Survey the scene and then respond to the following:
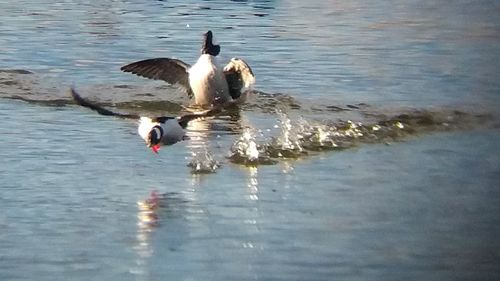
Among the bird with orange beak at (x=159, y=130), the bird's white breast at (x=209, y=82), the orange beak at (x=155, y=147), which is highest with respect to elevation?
the bird with orange beak at (x=159, y=130)

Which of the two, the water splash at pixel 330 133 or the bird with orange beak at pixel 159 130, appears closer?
the bird with orange beak at pixel 159 130

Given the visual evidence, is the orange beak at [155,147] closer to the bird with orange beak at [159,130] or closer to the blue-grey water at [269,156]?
the bird with orange beak at [159,130]

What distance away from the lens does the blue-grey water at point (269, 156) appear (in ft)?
26.8

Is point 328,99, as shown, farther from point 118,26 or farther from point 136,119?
point 118,26

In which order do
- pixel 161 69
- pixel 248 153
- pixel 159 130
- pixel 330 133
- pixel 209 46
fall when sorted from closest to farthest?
pixel 159 130, pixel 248 153, pixel 330 133, pixel 209 46, pixel 161 69

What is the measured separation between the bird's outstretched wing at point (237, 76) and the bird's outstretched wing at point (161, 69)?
0.50 m

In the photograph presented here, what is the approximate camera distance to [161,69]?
48.2ft

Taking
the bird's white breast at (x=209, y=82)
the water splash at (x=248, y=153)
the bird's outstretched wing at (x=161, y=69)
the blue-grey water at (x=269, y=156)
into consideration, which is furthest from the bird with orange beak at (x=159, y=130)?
the bird's outstretched wing at (x=161, y=69)

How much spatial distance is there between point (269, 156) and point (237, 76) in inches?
135

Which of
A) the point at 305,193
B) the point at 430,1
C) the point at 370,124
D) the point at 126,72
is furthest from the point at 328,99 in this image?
the point at 430,1

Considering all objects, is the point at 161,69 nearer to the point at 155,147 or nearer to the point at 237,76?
the point at 237,76

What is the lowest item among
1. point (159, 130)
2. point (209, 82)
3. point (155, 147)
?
point (209, 82)

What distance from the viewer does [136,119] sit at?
36.1 feet

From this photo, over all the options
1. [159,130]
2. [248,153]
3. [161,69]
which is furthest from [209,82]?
[159,130]
